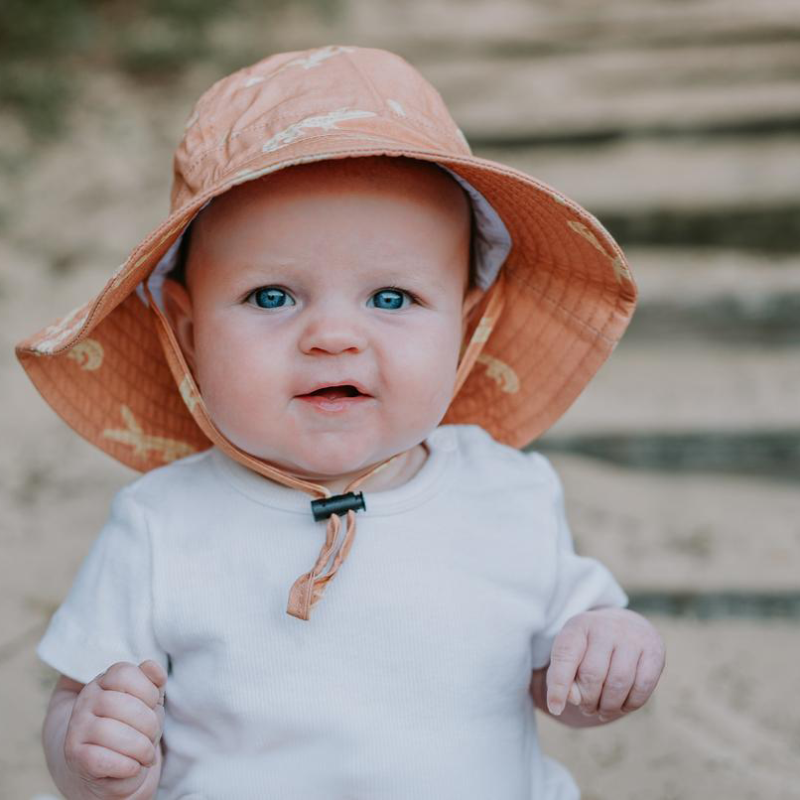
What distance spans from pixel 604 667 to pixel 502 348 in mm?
509

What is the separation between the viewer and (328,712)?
4.06 feet

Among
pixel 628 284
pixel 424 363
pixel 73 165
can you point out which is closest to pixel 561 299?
pixel 628 284

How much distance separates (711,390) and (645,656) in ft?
5.23

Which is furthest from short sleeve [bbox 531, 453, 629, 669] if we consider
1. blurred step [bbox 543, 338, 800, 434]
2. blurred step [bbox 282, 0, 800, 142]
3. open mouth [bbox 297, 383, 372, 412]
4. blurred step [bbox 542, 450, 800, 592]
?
blurred step [bbox 282, 0, 800, 142]

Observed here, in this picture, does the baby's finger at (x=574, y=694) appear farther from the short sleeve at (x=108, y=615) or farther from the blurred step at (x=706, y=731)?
the blurred step at (x=706, y=731)

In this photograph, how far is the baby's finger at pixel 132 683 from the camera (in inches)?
44.2

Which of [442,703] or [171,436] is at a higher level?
[171,436]

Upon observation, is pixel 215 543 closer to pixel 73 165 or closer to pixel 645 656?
pixel 645 656

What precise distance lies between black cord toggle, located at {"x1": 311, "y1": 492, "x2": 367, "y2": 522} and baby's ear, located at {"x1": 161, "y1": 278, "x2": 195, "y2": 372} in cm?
27

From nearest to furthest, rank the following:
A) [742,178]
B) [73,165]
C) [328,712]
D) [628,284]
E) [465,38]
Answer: [328,712] → [628,284] → [742,178] → [73,165] → [465,38]

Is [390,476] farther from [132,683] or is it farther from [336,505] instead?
[132,683]

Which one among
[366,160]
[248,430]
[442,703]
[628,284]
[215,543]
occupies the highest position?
[366,160]

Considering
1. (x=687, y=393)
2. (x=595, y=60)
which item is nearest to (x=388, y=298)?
(x=687, y=393)

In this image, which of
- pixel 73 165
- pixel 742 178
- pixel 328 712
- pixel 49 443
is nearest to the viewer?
pixel 328 712
